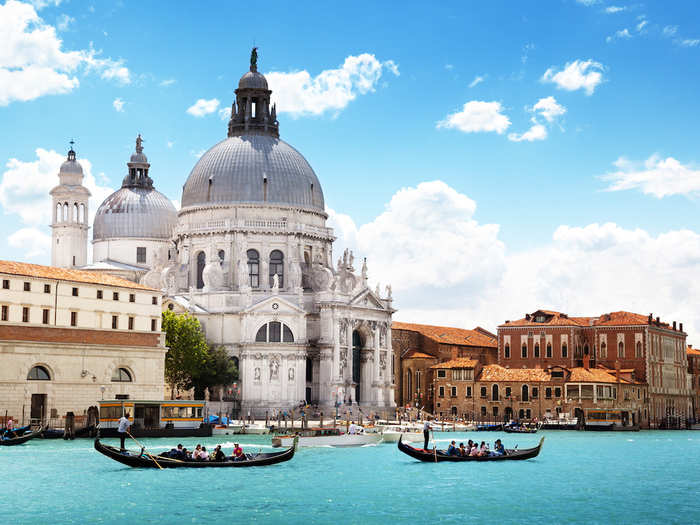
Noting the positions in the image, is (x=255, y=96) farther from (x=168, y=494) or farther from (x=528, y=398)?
Result: (x=168, y=494)

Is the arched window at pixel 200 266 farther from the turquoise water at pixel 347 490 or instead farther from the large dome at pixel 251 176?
the turquoise water at pixel 347 490

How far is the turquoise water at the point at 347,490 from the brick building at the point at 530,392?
32.9 metres

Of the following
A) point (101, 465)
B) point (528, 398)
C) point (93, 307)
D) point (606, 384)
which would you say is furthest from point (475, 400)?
point (101, 465)

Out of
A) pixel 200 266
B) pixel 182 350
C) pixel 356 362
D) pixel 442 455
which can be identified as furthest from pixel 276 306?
pixel 442 455

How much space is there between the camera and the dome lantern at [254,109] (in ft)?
293

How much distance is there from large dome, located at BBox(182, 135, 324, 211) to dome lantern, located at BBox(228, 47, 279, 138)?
117 cm

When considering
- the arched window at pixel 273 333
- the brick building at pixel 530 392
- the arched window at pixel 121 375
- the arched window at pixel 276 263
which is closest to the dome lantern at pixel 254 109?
the arched window at pixel 276 263

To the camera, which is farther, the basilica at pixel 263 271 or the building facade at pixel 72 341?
the basilica at pixel 263 271

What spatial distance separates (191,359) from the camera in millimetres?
72750

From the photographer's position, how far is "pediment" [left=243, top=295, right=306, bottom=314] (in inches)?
3142

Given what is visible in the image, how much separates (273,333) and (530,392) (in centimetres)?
2243

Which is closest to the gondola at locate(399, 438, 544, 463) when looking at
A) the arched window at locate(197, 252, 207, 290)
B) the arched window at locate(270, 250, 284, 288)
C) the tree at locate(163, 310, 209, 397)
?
the tree at locate(163, 310, 209, 397)

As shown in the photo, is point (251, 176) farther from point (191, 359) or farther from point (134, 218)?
point (191, 359)

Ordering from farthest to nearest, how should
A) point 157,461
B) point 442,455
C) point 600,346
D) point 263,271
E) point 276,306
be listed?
point 600,346 < point 263,271 < point 276,306 < point 442,455 < point 157,461
